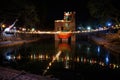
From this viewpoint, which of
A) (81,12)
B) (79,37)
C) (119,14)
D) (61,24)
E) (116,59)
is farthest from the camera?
A: (81,12)

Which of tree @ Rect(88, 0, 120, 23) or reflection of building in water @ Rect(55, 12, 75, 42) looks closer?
tree @ Rect(88, 0, 120, 23)

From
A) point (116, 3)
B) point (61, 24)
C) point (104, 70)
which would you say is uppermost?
point (116, 3)

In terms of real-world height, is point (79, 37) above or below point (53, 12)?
below

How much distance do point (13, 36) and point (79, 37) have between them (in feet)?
49.6

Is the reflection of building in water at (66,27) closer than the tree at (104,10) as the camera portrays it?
No

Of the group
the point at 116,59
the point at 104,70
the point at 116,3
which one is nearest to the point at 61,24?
the point at 116,3

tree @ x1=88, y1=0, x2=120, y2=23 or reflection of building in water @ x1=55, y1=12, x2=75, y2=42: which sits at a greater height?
tree @ x1=88, y1=0, x2=120, y2=23

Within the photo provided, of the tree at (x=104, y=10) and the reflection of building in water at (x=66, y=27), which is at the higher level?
the tree at (x=104, y=10)

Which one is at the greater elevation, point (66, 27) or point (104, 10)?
point (104, 10)

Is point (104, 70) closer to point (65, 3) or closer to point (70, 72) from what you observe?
point (70, 72)

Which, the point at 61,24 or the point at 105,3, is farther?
the point at 61,24

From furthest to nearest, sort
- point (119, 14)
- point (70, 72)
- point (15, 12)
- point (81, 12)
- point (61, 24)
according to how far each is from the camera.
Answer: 1. point (81, 12)
2. point (61, 24)
3. point (15, 12)
4. point (119, 14)
5. point (70, 72)

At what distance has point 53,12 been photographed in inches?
1934

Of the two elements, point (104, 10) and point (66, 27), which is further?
point (66, 27)
